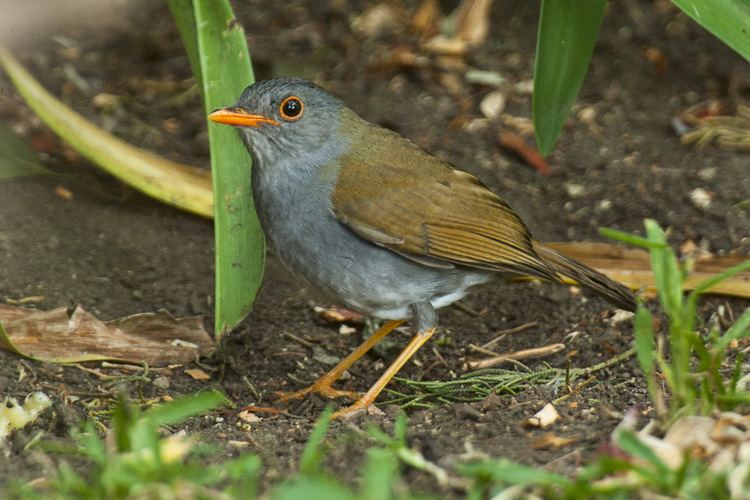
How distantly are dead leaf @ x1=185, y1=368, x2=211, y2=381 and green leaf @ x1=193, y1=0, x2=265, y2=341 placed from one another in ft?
0.99

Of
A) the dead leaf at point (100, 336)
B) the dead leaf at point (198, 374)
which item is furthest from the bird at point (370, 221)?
→ the dead leaf at point (100, 336)

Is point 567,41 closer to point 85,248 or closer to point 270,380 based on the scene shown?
point 270,380

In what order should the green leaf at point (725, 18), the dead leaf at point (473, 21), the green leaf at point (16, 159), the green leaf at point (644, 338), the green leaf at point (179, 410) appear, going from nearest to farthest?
the green leaf at point (179, 410), the green leaf at point (644, 338), the green leaf at point (725, 18), the green leaf at point (16, 159), the dead leaf at point (473, 21)

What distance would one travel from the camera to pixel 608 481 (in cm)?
299

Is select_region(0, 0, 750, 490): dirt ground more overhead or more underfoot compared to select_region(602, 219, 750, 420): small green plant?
more underfoot

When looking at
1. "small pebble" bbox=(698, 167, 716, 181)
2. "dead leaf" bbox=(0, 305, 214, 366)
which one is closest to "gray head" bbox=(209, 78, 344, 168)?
"dead leaf" bbox=(0, 305, 214, 366)

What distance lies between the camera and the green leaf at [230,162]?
15.5 ft

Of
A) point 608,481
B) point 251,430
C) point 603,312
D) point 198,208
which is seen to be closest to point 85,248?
point 198,208

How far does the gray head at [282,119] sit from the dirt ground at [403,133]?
935 millimetres

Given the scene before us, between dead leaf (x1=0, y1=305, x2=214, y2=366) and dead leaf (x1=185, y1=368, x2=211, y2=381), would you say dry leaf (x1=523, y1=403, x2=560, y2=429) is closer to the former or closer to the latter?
dead leaf (x1=185, y1=368, x2=211, y2=381)

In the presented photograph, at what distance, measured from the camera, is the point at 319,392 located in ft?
16.1

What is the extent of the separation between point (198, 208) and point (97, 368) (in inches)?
46.8

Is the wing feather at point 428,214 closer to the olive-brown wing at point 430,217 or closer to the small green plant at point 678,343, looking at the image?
the olive-brown wing at point 430,217

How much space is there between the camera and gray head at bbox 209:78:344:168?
4.83m
